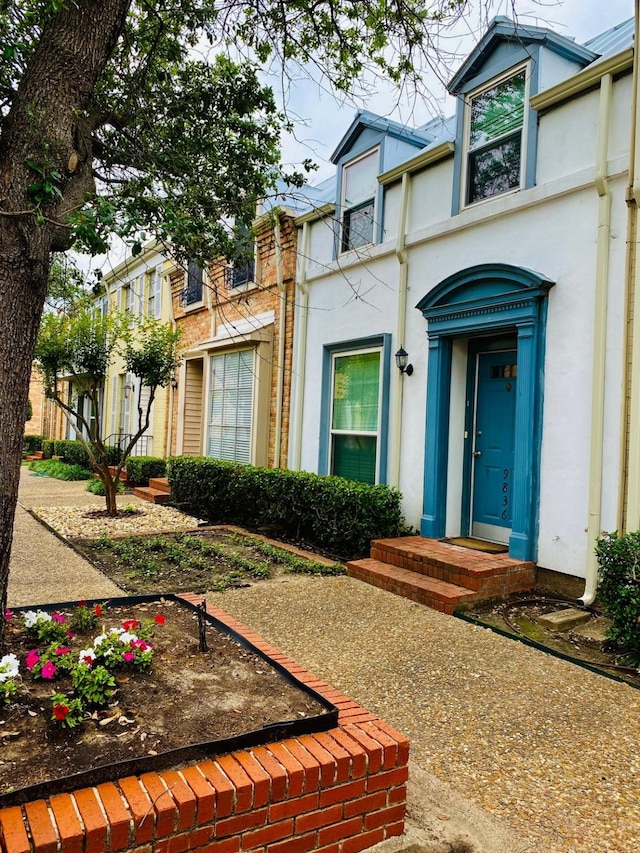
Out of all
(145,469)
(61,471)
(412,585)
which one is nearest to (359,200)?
(412,585)

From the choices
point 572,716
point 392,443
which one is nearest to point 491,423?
point 392,443

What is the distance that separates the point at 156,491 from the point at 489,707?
10152 millimetres

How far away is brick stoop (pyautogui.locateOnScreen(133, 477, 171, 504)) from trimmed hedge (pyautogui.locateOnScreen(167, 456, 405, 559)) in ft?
4.06

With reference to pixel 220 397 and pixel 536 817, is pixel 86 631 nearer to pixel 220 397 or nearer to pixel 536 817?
pixel 536 817

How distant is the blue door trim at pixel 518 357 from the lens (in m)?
5.96

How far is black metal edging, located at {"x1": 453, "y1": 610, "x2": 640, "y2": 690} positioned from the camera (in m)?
4.06

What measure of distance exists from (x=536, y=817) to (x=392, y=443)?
5422 millimetres

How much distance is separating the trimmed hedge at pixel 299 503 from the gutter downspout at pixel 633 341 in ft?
9.18

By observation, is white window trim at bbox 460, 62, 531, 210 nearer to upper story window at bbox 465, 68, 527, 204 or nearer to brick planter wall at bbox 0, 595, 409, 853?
upper story window at bbox 465, 68, 527, 204

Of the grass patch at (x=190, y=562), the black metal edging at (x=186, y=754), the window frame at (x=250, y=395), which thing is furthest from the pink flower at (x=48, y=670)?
the window frame at (x=250, y=395)

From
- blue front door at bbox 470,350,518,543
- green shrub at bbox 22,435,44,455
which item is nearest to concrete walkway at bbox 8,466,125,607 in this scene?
blue front door at bbox 470,350,518,543

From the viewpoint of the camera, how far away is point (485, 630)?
4949mm

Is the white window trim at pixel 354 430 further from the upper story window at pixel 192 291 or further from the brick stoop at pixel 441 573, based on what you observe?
the upper story window at pixel 192 291

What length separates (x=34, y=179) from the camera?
2.79 metres
